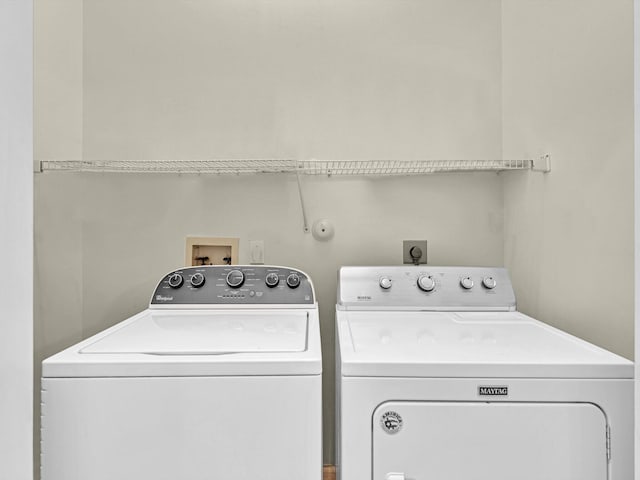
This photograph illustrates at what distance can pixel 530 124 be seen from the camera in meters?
1.85

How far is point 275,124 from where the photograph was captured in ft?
6.89

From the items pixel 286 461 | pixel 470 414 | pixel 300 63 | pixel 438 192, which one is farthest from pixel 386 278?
pixel 300 63

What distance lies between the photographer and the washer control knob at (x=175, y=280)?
1.78 meters

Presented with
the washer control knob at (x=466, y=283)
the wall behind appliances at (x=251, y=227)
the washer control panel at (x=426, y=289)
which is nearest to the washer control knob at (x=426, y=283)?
the washer control panel at (x=426, y=289)

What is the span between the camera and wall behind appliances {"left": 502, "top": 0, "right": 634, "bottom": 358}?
1297mm

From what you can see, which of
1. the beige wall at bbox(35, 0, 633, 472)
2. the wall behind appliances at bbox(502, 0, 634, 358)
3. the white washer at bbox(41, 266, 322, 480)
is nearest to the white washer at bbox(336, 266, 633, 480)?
the white washer at bbox(41, 266, 322, 480)

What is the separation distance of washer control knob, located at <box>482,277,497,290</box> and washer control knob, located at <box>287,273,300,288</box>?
0.71 meters

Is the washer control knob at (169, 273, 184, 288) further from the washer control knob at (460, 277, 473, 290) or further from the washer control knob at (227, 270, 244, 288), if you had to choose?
the washer control knob at (460, 277, 473, 290)

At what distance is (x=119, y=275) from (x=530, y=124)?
186cm

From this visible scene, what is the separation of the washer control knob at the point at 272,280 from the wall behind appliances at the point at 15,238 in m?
1.32

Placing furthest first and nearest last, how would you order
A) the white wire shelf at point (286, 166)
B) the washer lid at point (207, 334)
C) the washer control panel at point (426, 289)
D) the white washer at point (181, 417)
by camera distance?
the white wire shelf at point (286, 166) → the washer control panel at point (426, 289) → the washer lid at point (207, 334) → the white washer at point (181, 417)

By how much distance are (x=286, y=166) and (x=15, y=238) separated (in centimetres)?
161

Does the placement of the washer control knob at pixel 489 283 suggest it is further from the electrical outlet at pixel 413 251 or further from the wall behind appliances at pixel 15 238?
the wall behind appliances at pixel 15 238

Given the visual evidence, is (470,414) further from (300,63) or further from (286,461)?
(300,63)
